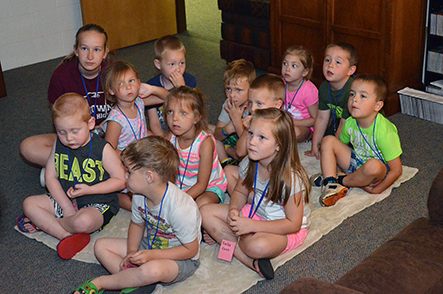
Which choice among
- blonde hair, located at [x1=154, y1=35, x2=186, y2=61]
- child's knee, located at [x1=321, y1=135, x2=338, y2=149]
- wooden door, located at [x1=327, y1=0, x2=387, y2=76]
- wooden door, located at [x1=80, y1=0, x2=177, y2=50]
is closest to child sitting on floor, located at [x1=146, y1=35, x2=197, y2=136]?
blonde hair, located at [x1=154, y1=35, x2=186, y2=61]

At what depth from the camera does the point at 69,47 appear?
16.3 ft

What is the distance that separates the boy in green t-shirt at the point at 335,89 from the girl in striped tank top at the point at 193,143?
2.50 feet

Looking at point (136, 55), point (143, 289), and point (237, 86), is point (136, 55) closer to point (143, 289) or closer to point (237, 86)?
point (237, 86)

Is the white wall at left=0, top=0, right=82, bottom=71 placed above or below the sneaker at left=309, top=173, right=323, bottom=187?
above

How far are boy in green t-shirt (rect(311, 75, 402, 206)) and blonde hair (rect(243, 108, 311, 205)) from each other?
51 cm

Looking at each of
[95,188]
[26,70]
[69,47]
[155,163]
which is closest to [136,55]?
[69,47]

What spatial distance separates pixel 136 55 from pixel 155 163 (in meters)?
3.27

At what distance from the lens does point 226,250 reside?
6.72ft

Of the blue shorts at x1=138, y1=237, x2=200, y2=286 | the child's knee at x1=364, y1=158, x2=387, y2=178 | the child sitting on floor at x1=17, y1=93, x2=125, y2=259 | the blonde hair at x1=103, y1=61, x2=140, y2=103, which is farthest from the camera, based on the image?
the blonde hair at x1=103, y1=61, x2=140, y2=103

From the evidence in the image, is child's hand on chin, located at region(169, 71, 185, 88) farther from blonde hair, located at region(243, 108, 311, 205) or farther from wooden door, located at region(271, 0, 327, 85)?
wooden door, located at region(271, 0, 327, 85)

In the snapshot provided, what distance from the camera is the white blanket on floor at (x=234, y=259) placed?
6.40ft

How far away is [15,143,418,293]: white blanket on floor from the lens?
195 centimetres

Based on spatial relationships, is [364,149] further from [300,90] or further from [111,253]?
[111,253]

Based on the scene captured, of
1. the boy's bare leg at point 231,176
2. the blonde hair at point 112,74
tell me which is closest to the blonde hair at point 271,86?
the boy's bare leg at point 231,176
